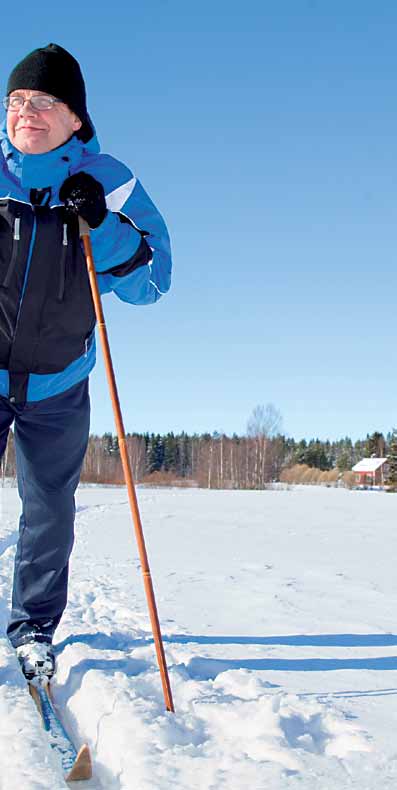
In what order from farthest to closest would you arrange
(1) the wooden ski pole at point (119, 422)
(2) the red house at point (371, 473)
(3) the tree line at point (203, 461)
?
1. (2) the red house at point (371, 473)
2. (3) the tree line at point (203, 461)
3. (1) the wooden ski pole at point (119, 422)

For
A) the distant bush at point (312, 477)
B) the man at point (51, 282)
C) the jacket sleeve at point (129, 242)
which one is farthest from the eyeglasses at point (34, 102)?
the distant bush at point (312, 477)

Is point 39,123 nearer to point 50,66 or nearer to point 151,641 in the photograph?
point 50,66

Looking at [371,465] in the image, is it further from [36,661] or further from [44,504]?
[36,661]

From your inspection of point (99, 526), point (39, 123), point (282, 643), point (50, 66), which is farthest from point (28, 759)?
point (99, 526)

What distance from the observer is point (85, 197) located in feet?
8.25

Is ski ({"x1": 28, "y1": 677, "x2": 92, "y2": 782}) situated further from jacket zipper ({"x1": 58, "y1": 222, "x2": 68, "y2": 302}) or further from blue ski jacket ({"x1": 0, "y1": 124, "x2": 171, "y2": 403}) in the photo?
jacket zipper ({"x1": 58, "y1": 222, "x2": 68, "y2": 302})

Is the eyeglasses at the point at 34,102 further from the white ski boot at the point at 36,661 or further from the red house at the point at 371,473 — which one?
the red house at the point at 371,473

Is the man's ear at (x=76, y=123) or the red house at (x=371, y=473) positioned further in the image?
the red house at (x=371, y=473)

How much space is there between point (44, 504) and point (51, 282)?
3.18 feet

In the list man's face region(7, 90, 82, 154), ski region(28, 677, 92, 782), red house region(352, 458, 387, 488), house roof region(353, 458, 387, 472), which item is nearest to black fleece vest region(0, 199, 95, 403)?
man's face region(7, 90, 82, 154)

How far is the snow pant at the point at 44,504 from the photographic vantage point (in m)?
2.81

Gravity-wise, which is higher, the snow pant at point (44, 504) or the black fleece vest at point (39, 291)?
the black fleece vest at point (39, 291)

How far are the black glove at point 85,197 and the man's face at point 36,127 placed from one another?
174mm

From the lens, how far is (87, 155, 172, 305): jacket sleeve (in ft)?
8.75
